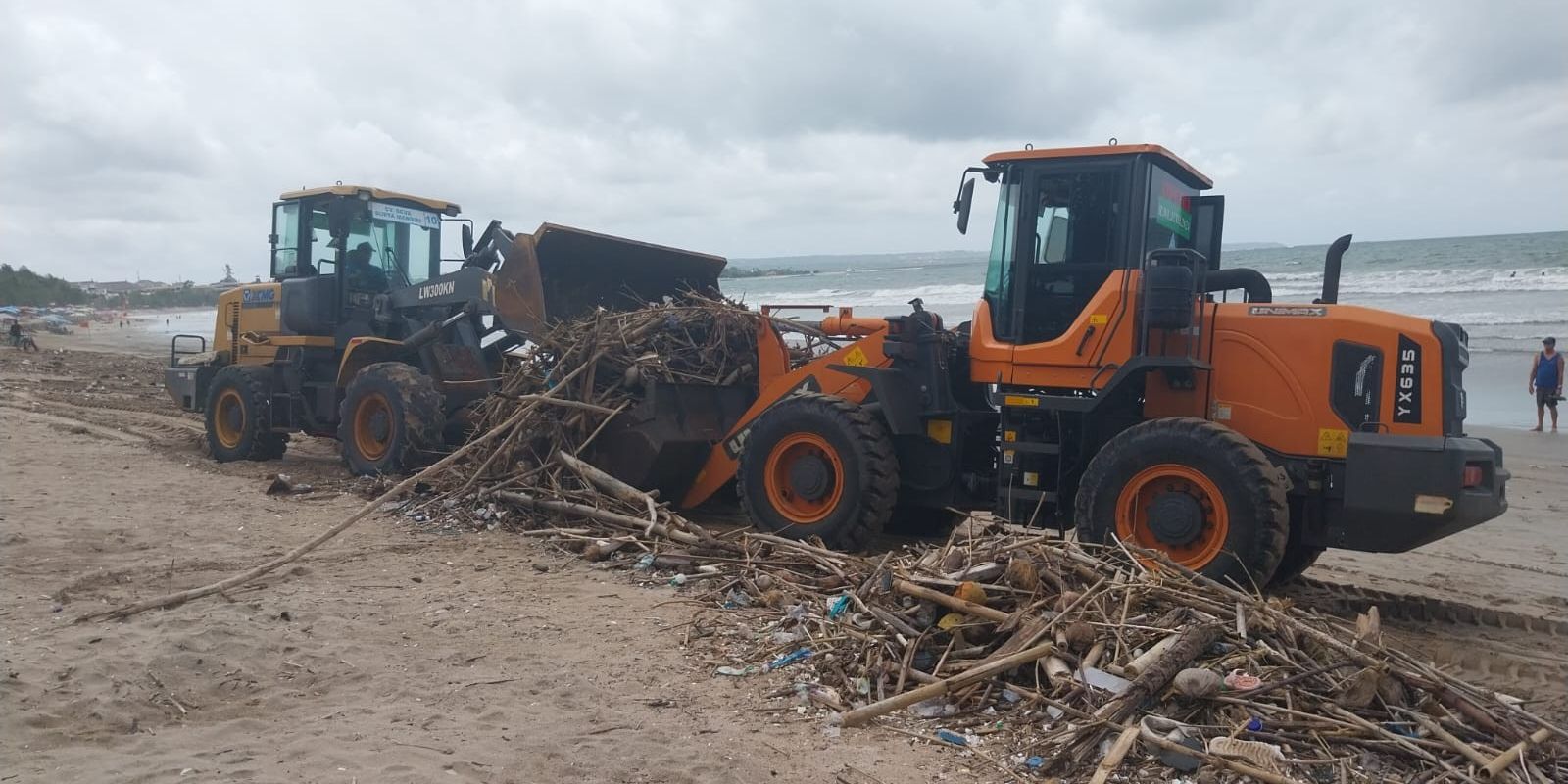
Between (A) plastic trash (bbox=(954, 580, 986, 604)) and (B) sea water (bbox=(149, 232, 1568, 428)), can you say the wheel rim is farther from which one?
(A) plastic trash (bbox=(954, 580, 986, 604))

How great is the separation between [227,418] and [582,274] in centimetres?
499

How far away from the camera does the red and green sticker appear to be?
7.23 metres

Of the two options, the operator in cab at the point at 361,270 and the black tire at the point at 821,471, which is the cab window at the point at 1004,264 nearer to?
the black tire at the point at 821,471

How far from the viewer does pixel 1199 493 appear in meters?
6.29

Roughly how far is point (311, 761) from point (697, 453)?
16.8ft

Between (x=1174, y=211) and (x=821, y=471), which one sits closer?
(x=1174, y=211)

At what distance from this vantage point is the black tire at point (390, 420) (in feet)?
33.8

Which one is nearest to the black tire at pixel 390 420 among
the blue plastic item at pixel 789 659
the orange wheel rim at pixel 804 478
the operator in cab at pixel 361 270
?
the operator in cab at pixel 361 270

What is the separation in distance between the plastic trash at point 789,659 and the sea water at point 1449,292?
5.33 meters

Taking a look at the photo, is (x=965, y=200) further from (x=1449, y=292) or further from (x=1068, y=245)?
(x=1449, y=292)

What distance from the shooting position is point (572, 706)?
4.76 metres

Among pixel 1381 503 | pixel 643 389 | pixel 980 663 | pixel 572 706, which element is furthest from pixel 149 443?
pixel 1381 503

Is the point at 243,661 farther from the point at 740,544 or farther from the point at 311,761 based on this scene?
the point at 740,544

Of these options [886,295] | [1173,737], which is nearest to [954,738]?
[1173,737]
